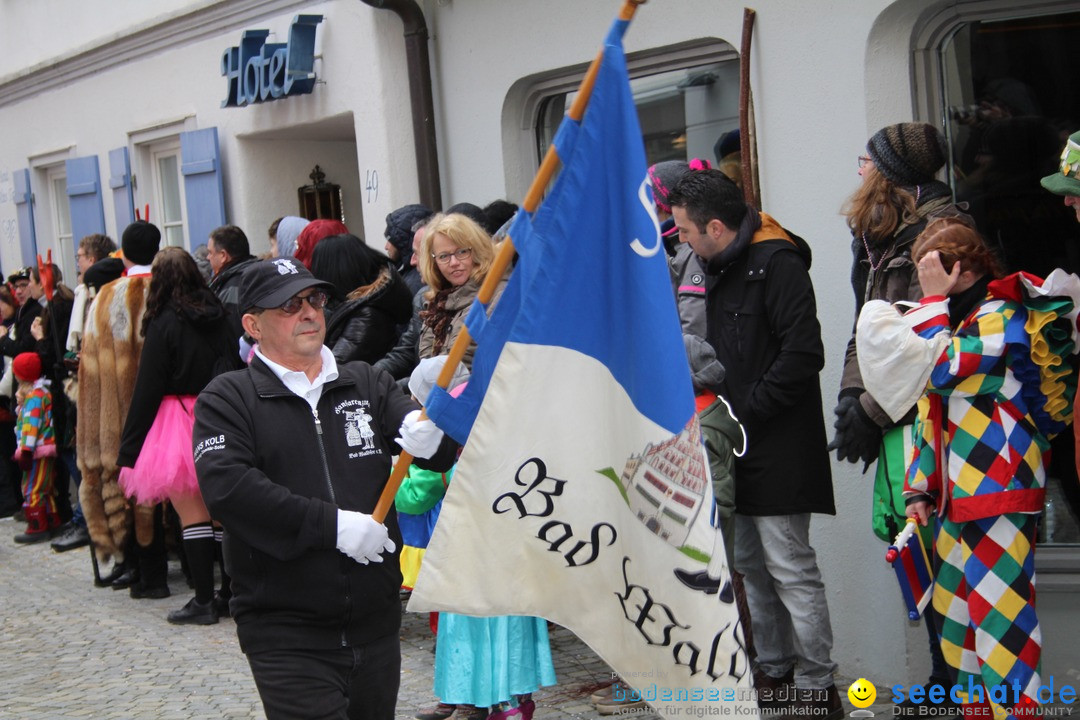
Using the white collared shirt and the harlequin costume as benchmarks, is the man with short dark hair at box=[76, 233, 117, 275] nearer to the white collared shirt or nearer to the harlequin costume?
the white collared shirt

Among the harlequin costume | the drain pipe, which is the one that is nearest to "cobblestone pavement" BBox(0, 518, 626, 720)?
the harlequin costume

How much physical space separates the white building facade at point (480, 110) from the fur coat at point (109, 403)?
172 centimetres

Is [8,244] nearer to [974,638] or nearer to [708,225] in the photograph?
[708,225]

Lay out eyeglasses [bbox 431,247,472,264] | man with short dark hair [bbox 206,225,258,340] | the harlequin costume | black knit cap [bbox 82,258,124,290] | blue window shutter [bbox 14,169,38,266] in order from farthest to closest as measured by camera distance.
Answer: blue window shutter [bbox 14,169,38,266] → black knit cap [bbox 82,258,124,290] → man with short dark hair [bbox 206,225,258,340] → eyeglasses [bbox 431,247,472,264] → the harlequin costume

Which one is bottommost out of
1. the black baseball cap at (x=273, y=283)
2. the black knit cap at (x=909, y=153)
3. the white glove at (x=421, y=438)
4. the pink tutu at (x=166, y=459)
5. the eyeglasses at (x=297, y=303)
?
the pink tutu at (x=166, y=459)

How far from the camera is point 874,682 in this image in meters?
5.87

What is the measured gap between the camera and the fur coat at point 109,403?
8133mm

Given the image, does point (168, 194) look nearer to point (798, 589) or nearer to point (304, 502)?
point (798, 589)

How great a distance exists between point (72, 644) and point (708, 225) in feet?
14.8

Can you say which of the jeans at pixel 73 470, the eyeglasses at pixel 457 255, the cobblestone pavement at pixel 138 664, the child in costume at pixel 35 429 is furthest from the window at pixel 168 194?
the eyeglasses at pixel 457 255

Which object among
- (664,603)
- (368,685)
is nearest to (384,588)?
(368,685)

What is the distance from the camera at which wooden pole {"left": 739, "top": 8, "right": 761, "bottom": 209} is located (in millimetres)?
6121

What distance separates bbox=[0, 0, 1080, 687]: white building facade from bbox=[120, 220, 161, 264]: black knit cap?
1.44m

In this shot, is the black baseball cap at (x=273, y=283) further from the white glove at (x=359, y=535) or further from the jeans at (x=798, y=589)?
the jeans at (x=798, y=589)
